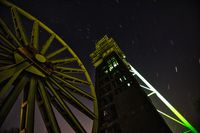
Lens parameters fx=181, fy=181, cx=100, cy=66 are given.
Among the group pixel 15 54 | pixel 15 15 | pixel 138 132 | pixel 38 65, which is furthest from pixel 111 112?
pixel 15 15

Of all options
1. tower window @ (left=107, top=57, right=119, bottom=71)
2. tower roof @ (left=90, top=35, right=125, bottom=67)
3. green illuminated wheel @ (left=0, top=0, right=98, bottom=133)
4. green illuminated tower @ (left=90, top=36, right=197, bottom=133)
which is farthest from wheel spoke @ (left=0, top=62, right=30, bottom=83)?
tower roof @ (left=90, top=35, right=125, bottom=67)

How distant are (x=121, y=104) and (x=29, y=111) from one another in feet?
18.5

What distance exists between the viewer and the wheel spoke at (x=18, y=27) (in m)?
7.15

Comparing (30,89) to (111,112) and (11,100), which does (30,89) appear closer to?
(11,100)

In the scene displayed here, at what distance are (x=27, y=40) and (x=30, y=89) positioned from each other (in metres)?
2.45

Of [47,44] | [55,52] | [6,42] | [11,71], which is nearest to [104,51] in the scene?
[55,52]

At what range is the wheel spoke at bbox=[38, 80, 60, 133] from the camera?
535 cm

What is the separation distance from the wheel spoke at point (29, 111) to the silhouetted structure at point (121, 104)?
15.2 feet

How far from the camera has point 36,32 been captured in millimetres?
8016

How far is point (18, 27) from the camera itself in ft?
24.0

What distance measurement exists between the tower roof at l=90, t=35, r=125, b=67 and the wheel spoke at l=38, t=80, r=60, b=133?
35.0 feet

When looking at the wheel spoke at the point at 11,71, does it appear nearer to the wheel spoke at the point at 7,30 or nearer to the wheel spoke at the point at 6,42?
the wheel spoke at the point at 6,42

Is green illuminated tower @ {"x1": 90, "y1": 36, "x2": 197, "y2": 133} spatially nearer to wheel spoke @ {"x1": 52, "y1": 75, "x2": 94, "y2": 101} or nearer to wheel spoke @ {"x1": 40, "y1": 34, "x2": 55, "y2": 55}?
wheel spoke @ {"x1": 52, "y1": 75, "x2": 94, "y2": 101}

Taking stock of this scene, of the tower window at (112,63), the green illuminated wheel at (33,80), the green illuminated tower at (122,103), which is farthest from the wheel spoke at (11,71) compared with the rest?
the tower window at (112,63)
